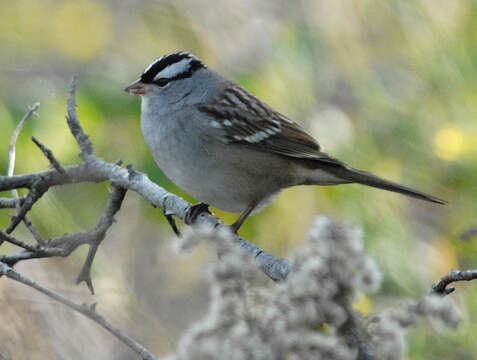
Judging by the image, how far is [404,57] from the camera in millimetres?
4184

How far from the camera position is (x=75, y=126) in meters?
2.67

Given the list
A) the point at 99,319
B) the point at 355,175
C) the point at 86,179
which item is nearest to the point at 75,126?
the point at 86,179

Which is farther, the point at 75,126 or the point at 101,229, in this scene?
the point at 75,126

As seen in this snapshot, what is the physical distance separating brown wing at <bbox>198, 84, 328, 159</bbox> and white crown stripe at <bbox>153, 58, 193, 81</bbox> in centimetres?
23

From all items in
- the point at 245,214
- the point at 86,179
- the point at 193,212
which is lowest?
the point at 86,179

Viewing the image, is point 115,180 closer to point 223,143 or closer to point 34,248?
point 223,143

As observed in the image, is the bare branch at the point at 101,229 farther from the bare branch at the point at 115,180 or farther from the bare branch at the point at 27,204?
the bare branch at the point at 27,204

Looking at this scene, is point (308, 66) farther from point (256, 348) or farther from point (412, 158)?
point (256, 348)

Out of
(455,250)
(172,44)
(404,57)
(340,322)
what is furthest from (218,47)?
(340,322)

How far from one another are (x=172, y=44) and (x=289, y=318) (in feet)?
16.2

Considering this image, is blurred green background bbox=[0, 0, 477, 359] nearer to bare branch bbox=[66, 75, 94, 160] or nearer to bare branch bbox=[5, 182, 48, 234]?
bare branch bbox=[66, 75, 94, 160]

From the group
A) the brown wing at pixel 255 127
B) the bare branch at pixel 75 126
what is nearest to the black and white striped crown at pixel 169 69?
the brown wing at pixel 255 127

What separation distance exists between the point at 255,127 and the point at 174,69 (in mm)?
488

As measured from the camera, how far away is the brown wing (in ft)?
10.4
